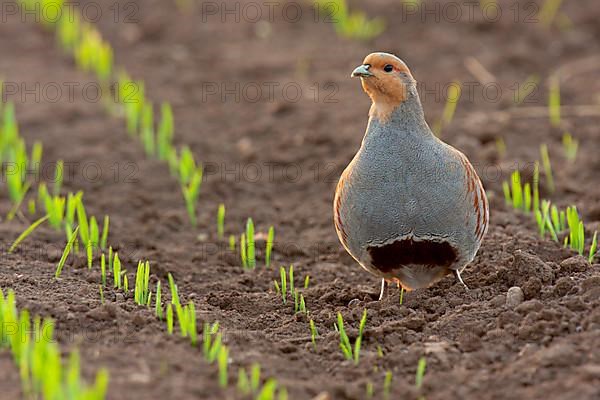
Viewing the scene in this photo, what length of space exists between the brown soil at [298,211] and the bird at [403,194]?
0.81 ft

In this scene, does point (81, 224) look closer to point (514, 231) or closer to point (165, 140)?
point (165, 140)

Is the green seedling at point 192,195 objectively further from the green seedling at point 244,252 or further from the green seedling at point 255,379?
the green seedling at point 255,379

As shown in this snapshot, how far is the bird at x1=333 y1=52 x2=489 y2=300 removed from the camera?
4.35 m

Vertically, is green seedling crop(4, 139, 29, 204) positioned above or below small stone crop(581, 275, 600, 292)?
above

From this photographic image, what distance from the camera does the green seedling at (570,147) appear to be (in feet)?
21.9

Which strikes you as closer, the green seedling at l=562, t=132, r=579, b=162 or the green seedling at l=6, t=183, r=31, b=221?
the green seedling at l=6, t=183, r=31, b=221

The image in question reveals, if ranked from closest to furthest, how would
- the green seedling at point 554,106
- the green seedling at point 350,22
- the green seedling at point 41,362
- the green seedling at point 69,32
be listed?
the green seedling at point 41,362, the green seedling at point 554,106, the green seedling at point 69,32, the green seedling at point 350,22

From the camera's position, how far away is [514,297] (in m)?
4.28

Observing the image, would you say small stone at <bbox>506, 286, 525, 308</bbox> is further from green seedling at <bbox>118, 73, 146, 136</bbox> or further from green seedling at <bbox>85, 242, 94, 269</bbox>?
green seedling at <bbox>118, 73, 146, 136</bbox>

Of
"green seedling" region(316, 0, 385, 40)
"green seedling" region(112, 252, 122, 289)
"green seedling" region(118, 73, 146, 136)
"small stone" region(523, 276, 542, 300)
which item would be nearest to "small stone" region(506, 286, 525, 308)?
"small stone" region(523, 276, 542, 300)

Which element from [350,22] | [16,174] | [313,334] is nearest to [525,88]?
[350,22]

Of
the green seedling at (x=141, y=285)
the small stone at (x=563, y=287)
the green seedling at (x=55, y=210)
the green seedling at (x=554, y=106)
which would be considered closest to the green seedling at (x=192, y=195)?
the green seedling at (x=55, y=210)

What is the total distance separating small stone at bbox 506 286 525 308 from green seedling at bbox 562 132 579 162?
2.58 metres

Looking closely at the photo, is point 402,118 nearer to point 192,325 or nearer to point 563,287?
point 563,287
